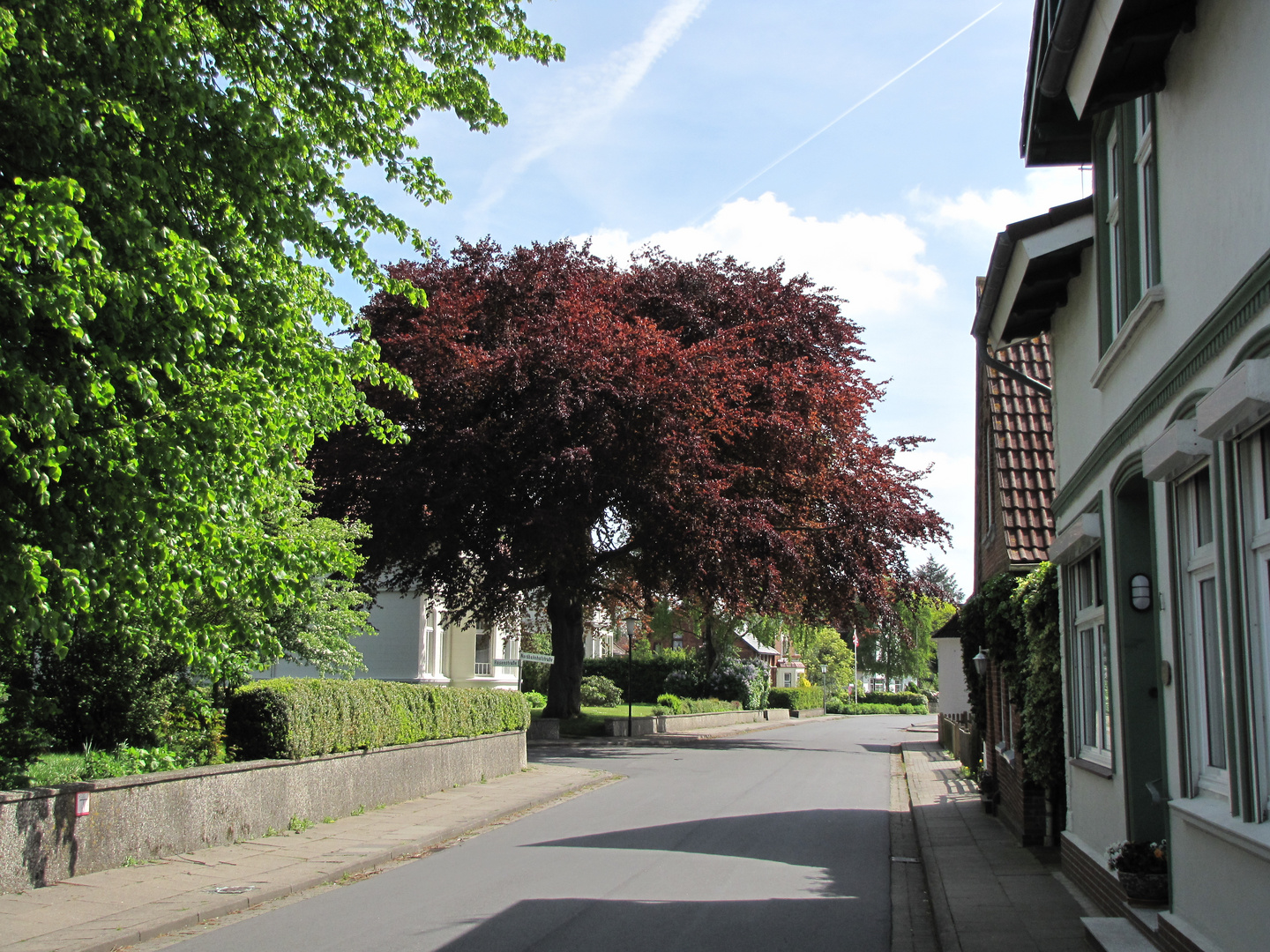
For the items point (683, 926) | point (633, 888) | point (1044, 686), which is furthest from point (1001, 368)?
point (683, 926)

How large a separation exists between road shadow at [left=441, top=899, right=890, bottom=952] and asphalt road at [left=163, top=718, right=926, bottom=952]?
0.06 ft

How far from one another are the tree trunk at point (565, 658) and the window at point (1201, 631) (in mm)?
25205

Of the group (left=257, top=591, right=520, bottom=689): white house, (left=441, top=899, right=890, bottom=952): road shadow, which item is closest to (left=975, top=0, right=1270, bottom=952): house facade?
(left=441, top=899, right=890, bottom=952): road shadow

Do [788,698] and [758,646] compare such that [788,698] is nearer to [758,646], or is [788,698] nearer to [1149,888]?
[758,646]

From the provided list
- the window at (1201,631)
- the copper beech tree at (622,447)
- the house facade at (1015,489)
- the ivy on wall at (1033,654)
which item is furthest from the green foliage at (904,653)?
the window at (1201,631)

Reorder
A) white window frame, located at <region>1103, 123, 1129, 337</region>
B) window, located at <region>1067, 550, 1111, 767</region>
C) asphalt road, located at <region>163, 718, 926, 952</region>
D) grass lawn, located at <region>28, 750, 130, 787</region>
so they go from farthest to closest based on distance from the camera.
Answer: grass lawn, located at <region>28, 750, 130, 787</region> → window, located at <region>1067, 550, 1111, 767</region> → asphalt road, located at <region>163, 718, 926, 952</region> → white window frame, located at <region>1103, 123, 1129, 337</region>

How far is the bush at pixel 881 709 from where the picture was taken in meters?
76.1

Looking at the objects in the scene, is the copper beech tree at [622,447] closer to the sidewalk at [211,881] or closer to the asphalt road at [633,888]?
the asphalt road at [633,888]

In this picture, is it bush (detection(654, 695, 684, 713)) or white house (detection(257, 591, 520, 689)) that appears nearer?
white house (detection(257, 591, 520, 689))

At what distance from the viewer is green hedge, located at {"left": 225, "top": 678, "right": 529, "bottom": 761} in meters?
13.0

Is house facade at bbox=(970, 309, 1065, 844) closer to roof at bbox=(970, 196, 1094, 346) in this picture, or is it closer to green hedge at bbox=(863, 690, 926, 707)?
roof at bbox=(970, 196, 1094, 346)

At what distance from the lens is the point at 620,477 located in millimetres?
25188

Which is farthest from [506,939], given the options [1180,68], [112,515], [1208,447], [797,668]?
[797,668]

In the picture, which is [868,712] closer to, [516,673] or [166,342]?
[516,673]
